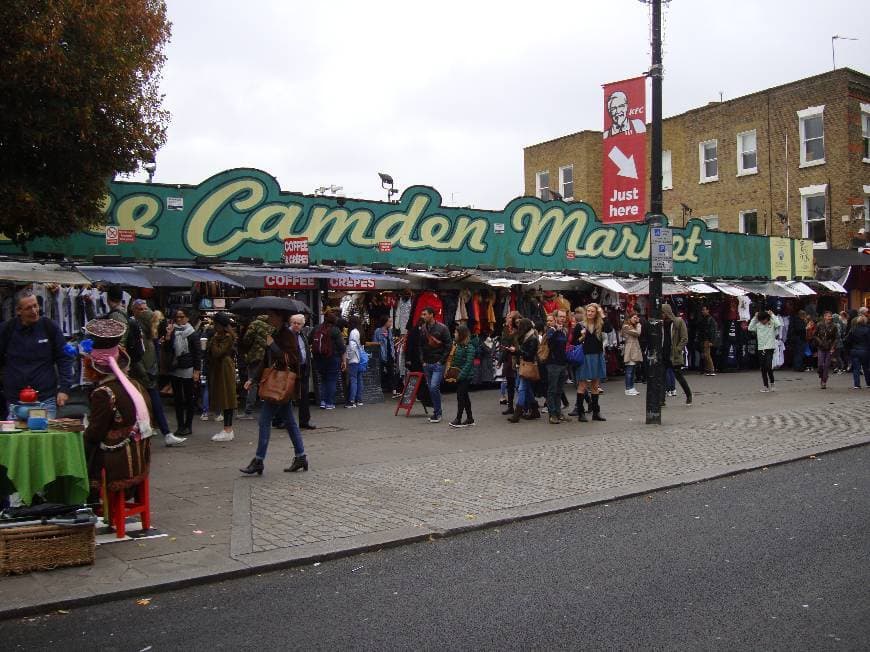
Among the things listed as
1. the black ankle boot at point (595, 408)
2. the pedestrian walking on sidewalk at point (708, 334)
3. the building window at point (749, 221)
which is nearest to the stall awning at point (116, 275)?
the black ankle boot at point (595, 408)

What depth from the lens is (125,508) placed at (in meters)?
6.65

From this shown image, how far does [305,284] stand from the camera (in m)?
15.2

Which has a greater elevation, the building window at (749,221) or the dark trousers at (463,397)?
the building window at (749,221)

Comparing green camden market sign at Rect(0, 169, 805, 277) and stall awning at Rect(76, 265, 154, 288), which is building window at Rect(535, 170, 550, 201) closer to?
green camden market sign at Rect(0, 169, 805, 277)

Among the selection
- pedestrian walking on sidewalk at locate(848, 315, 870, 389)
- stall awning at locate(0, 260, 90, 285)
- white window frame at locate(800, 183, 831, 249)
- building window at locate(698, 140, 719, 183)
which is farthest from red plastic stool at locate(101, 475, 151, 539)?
building window at locate(698, 140, 719, 183)

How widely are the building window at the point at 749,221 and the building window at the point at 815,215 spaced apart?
2.03 m

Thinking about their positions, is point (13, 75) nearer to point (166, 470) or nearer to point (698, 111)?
point (166, 470)

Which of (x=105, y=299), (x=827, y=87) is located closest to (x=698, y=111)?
(x=827, y=87)

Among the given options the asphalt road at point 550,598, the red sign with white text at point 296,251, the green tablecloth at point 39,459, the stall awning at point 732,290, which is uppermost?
the red sign with white text at point 296,251

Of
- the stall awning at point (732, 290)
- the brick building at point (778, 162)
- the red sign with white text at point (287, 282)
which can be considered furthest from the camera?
the brick building at point (778, 162)

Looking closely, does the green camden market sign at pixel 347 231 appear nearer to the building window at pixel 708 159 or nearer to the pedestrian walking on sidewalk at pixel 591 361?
the pedestrian walking on sidewalk at pixel 591 361

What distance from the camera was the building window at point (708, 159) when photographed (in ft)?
113

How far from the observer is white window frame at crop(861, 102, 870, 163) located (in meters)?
29.8

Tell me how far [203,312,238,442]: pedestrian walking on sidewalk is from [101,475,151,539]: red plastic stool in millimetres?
4828
